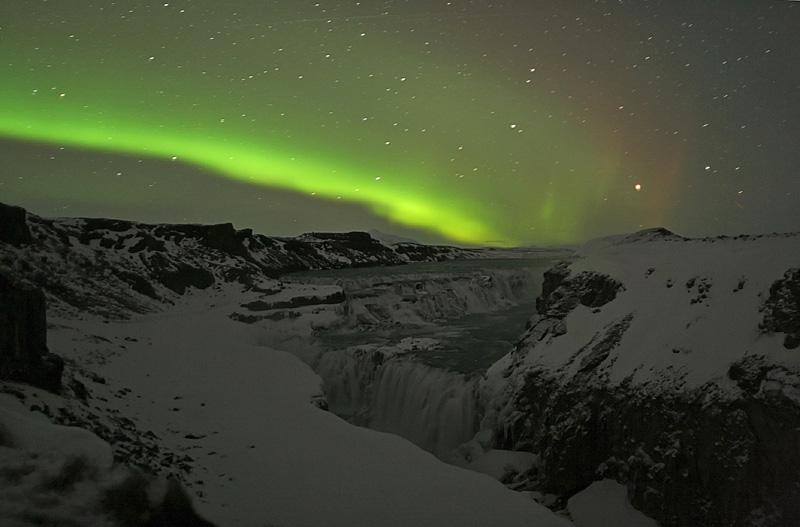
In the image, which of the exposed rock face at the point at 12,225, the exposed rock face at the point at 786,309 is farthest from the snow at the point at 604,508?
the exposed rock face at the point at 12,225

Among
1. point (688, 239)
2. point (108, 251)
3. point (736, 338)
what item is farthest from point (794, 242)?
point (108, 251)

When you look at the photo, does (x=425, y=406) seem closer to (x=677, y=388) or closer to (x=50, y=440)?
(x=677, y=388)

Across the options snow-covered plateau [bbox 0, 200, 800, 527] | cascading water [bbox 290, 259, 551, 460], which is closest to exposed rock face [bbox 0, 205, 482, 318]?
snow-covered plateau [bbox 0, 200, 800, 527]

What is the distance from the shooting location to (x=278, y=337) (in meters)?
19.7

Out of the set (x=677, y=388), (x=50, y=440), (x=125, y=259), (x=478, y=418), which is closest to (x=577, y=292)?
(x=478, y=418)

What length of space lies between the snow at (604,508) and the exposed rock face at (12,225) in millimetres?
19589

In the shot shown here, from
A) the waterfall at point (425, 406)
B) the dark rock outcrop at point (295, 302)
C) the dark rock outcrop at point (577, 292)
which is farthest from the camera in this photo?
the dark rock outcrop at point (295, 302)

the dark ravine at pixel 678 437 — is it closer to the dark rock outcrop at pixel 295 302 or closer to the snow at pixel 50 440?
the snow at pixel 50 440

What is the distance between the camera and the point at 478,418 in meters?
10.6

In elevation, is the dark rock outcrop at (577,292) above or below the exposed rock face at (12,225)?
below

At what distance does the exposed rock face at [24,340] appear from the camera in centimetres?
515

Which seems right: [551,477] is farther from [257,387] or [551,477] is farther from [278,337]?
[278,337]

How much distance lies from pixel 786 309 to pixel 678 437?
73.4 inches

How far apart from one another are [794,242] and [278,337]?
54.7 ft
